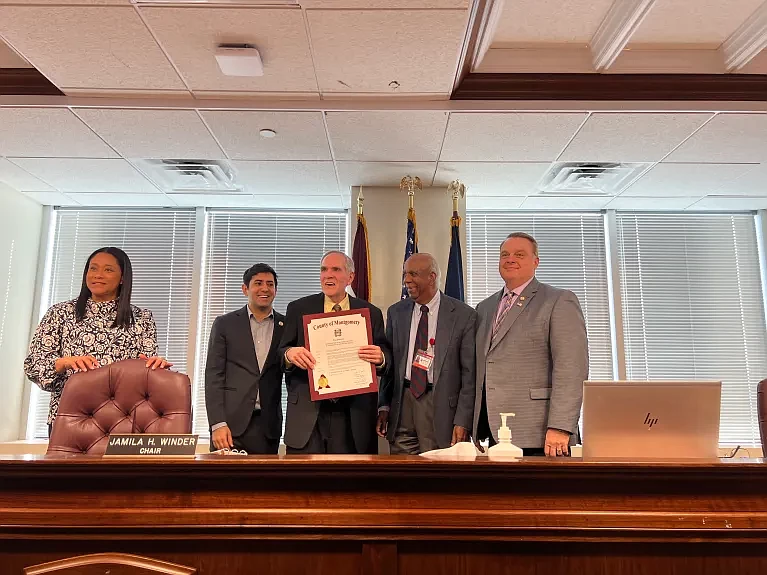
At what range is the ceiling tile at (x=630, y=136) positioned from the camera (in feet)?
10.8

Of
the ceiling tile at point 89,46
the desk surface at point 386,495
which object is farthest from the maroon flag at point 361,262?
the desk surface at point 386,495

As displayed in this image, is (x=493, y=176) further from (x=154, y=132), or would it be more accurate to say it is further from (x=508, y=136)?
(x=154, y=132)

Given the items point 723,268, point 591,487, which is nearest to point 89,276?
point 591,487

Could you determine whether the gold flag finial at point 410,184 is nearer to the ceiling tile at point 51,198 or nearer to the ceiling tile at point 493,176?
the ceiling tile at point 493,176

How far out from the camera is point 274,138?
11.7 ft

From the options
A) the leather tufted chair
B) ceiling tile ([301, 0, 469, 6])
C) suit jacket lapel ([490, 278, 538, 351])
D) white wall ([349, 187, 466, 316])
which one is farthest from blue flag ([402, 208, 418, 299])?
the leather tufted chair

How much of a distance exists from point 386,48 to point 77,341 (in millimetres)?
1993

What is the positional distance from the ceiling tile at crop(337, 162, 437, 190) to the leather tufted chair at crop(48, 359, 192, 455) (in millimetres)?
2332

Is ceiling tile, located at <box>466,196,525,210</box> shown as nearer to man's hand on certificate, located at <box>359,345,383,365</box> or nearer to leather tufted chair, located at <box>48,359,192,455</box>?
man's hand on certificate, located at <box>359,345,383,365</box>

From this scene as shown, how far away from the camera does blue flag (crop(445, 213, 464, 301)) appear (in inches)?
162

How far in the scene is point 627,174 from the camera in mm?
4152

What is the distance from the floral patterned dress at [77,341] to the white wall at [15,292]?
2401mm

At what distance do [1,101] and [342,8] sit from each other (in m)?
2.17

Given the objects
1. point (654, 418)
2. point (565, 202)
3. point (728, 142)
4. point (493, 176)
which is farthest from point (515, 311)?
point (565, 202)
